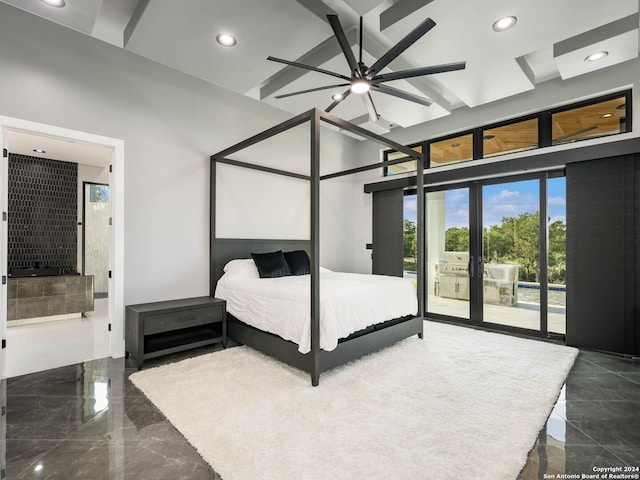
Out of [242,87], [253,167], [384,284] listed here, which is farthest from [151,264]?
[384,284]

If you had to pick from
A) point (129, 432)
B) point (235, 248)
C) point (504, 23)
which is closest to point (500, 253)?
point (504, 23)

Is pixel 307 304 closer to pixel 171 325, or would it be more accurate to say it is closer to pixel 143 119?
pixel 171 325

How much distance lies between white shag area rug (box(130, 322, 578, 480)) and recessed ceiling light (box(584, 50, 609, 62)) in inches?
128

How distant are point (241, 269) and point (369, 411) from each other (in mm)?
2459

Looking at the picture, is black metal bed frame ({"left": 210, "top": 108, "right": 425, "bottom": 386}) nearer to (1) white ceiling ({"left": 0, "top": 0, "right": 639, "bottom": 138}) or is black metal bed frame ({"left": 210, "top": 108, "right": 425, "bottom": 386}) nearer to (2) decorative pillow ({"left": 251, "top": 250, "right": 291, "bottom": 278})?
(2) decorative pillow ({"left": 251, "top": 250, "right": 291, "bottom": 278})

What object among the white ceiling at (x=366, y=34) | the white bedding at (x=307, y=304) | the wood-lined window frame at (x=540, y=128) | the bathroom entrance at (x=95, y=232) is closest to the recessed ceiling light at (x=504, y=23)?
the white ceiling at (x=366, y=34)

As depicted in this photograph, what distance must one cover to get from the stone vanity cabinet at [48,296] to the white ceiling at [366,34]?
152 inches

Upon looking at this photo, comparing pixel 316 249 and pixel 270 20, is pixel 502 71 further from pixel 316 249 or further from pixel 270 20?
pixel 316 249

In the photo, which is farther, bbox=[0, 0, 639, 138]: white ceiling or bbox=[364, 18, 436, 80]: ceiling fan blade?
bbox=[0, 0, 639, 138]: white ceiling

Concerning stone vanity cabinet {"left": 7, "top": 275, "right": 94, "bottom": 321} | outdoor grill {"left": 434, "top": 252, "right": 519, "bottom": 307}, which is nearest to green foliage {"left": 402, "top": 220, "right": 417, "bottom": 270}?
outdoor grill {"left": 434, "top": 252, "right": 519, "bottom": 307}

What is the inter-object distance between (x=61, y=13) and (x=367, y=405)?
420cm

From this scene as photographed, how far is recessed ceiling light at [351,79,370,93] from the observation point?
2.79 m

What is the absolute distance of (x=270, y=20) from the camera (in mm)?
2758

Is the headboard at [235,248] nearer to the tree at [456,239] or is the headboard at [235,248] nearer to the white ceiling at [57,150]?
the white ceiling at [57,150]
